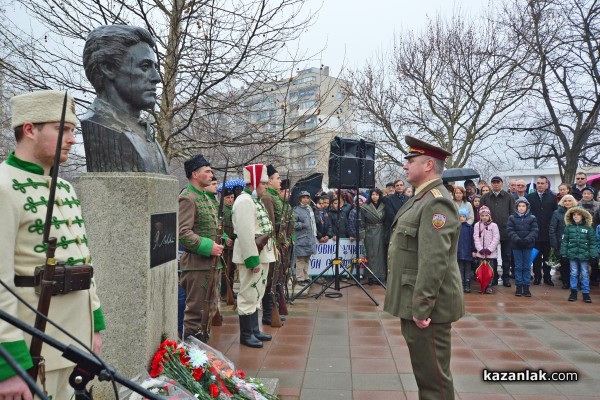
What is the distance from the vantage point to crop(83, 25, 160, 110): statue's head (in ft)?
11.0

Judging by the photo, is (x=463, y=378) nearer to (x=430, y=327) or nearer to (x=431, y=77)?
(x=430, y=327)

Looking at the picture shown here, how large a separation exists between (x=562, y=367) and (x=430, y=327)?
103 inches

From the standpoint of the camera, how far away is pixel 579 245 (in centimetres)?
830

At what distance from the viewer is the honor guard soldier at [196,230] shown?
15.9 feet

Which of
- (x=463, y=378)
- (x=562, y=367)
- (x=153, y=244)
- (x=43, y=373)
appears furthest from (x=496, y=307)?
(x=43, y=373)

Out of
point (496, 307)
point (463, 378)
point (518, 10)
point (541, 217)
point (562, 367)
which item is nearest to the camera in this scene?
point (463, 378)

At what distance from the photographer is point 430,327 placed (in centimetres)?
313

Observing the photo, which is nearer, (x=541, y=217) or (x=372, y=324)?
(x=372, y=324)

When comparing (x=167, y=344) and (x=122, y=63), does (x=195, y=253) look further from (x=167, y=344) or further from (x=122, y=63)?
(x=122, y=63)

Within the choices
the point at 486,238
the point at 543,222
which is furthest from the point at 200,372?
the point at 543,222

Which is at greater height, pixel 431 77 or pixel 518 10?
pixel 518 10

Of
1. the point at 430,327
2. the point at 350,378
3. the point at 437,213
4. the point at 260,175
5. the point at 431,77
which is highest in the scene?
the point at 431,77

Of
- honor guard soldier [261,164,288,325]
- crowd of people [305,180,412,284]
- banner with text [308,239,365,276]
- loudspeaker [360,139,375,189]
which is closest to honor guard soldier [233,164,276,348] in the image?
honor guard soldier [261,164,288,325]

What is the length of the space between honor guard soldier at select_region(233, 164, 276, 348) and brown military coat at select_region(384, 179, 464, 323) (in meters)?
2.18
